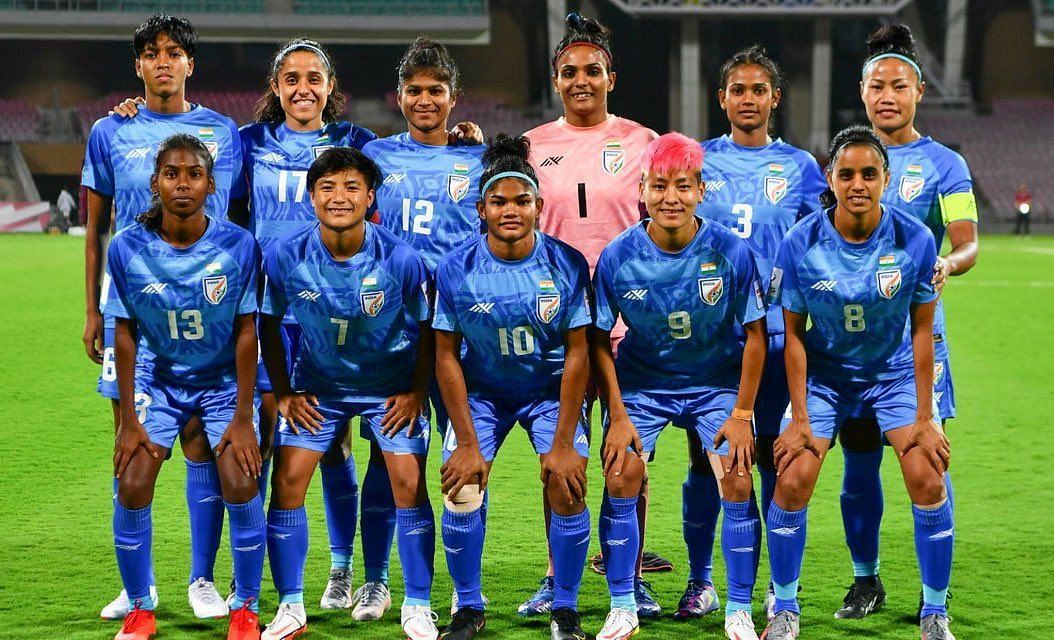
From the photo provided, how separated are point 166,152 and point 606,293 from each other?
1.61 meters

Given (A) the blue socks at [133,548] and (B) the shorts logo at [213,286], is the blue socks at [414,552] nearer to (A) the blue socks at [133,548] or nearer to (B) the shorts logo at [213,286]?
(A) the blue socks at [133,548]

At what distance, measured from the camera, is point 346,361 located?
439 centimetres

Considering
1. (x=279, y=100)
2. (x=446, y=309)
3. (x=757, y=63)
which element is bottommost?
(x=446, y=309)

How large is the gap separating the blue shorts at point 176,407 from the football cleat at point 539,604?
1160mm

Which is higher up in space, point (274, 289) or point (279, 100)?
point (279, 100)

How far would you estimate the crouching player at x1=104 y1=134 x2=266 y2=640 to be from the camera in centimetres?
427

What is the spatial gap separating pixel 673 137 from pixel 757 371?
0.86 m

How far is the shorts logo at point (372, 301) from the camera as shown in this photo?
4321 mm


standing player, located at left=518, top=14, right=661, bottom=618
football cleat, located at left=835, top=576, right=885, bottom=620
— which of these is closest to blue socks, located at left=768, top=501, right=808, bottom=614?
football cleat, located at left=835, top=576, right=885, bottom=620

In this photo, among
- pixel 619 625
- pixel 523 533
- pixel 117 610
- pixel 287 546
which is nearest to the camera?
pixel 619 625

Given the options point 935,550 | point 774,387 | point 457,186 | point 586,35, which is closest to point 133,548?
point 457,186

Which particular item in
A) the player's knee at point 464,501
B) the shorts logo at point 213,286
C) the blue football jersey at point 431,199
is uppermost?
the blue football jersey at point 431,199

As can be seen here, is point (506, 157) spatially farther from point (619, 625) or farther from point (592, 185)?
point (619, 625)

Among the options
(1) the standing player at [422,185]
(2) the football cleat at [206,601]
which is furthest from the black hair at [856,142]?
(2) the football cleat at [206,601]
